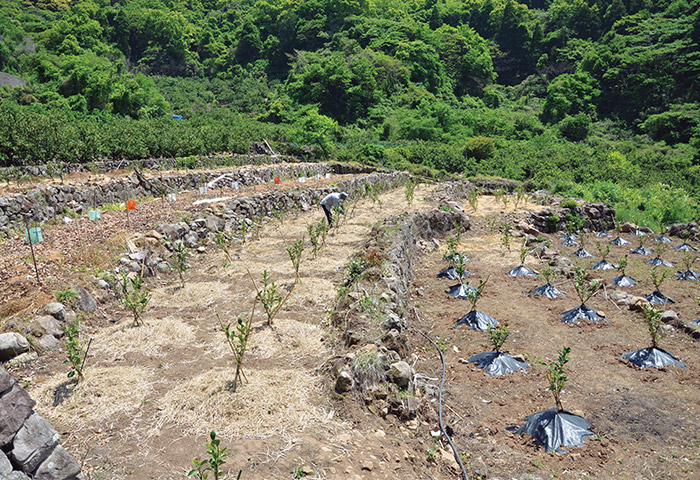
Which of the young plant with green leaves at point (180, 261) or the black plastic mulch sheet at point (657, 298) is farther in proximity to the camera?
the black plastic mulch sheet at point (657, 298)

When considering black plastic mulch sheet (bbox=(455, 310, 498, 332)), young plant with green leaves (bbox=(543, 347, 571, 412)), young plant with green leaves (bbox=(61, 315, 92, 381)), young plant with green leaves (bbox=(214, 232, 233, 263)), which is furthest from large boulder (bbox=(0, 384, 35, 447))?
black plastic mulch sheet (bbox=(455, 310, 498, 332))

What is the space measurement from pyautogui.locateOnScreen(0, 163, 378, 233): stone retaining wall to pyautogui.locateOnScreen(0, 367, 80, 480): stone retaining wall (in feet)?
26.9

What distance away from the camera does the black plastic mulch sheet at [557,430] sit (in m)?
4.29

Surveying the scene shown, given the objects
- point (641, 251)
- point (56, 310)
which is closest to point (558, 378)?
point (56, 310)

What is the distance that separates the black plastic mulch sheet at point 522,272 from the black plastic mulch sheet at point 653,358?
12.6ft

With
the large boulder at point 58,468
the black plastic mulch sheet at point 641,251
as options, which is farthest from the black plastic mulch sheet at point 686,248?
the large boulder at point 58,468

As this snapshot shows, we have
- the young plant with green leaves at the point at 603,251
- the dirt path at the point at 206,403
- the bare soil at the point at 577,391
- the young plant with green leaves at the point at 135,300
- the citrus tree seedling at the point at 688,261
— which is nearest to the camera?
the dirt path at the point at 206,403

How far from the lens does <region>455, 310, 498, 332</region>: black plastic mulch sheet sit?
7.14 m

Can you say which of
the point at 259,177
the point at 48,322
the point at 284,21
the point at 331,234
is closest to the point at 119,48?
the point at 284,21

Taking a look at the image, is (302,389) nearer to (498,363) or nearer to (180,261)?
(498,363)

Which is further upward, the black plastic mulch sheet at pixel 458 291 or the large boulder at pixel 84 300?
the large boulder at pixel 84 300

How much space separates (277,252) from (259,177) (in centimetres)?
1005

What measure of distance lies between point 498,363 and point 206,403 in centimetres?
386

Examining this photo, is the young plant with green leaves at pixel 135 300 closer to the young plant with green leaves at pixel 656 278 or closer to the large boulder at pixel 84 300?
the large boulder at pixel 84 300
